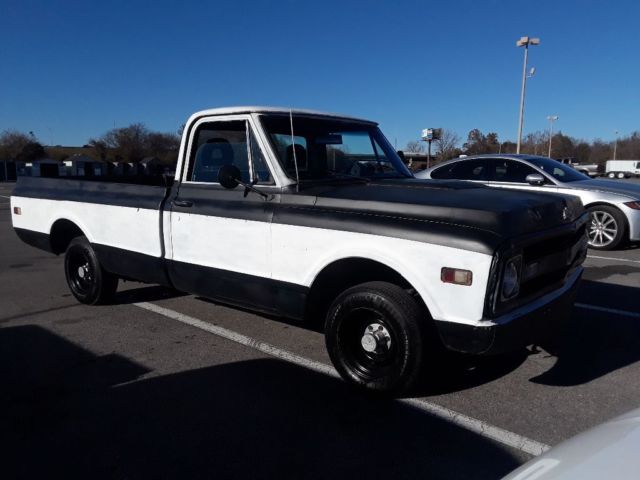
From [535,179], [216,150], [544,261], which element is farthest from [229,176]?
[535,179]

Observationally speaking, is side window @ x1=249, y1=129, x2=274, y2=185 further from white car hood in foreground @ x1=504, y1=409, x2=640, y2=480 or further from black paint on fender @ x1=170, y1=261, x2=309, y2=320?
white car hood in foreground @ x1=504, y1=409, x2=640, y2=480

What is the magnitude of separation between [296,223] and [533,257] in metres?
1.60

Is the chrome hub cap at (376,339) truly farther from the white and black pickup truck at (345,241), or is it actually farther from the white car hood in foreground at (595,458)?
the white car hood in foreground at (595,458)

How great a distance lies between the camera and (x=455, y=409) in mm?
3316

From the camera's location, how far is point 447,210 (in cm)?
317

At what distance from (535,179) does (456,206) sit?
5799 mm

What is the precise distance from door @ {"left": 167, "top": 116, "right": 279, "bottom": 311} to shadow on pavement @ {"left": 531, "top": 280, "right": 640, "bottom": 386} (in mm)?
2274

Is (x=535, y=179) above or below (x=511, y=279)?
above

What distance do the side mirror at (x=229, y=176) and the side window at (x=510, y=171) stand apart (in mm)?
6493

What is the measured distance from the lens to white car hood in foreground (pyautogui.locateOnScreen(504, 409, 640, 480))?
1.42 metres

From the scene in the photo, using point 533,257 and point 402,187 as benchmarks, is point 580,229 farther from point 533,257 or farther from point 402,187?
point 402,187

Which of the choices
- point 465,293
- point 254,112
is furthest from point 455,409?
point 254,112

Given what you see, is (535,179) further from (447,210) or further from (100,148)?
(100,148)

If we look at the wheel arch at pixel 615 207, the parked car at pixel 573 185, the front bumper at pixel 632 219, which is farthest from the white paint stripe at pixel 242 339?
the front bumper at pixel 632 219
